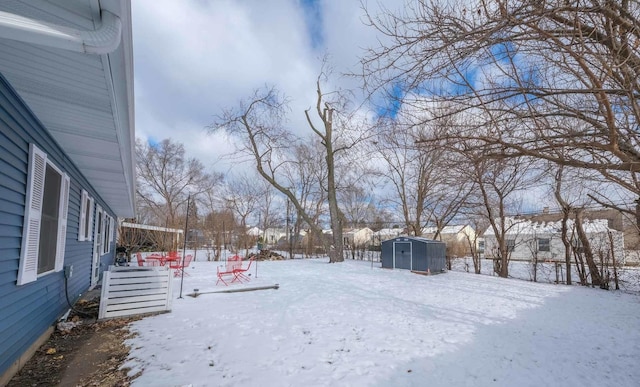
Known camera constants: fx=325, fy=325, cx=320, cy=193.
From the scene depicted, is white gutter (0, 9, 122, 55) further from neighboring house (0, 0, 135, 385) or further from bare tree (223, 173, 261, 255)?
bare tree (223, 173, 261, 255)

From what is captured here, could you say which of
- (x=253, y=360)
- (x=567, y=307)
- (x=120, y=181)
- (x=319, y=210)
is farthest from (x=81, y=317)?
(x=319, y=210)

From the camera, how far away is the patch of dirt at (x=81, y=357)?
Result: 9.87 ft

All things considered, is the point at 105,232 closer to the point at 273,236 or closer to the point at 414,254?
the point at 414,254

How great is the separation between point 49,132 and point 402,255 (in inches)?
455

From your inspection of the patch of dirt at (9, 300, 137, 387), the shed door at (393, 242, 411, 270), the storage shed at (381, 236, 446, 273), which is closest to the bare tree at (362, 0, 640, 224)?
the patch of dirt at (9, 300, 137, 387)

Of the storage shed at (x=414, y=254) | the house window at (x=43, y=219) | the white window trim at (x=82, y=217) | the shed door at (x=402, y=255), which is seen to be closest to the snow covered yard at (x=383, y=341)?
the house window at (x=43, y=219)

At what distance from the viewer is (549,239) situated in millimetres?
16641

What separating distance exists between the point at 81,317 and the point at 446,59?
6173 millimetres

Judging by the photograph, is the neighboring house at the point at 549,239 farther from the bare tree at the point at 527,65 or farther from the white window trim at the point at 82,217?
the white window trim at the point at 82,217

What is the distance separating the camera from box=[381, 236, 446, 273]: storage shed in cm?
1215

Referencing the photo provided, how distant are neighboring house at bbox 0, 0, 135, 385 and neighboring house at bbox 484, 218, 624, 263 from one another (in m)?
13.8

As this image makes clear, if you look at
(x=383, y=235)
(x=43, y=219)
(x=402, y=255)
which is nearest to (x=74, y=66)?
(x=43, y=219)

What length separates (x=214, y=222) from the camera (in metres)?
21.5

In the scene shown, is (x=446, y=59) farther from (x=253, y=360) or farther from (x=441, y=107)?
(x=253, y=360)
